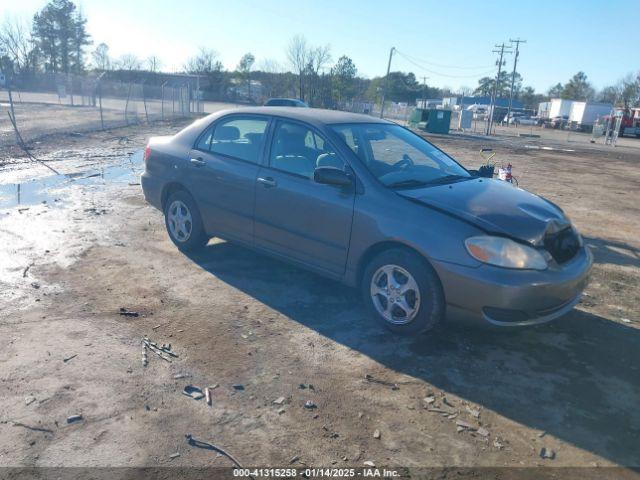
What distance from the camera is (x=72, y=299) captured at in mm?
4715

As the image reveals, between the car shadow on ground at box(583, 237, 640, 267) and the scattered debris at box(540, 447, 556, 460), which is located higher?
the car shadow on ground at box(583, 237, 640, 267)

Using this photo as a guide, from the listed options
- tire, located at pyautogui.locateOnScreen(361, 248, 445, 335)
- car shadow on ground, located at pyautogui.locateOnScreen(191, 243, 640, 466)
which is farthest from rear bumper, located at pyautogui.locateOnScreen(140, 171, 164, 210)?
tire, located at pyautogui.locateOnScreen(361, 248, 445, 335)

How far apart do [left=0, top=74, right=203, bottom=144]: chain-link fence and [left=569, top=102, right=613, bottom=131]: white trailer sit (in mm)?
40113

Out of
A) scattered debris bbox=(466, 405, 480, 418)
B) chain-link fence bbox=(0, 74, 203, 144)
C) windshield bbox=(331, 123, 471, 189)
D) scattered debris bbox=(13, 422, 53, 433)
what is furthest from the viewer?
chain-link fence bbox=(0, 74, 203, 144)

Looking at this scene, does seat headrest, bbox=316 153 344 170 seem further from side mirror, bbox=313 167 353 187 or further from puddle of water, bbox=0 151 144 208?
puddle of water, bbox=0 151 144 208

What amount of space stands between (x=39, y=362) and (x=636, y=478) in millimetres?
3832

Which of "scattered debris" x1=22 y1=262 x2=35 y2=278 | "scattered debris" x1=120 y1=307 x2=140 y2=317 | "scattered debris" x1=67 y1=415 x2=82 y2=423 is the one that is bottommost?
"scattered debris" x1=67 y1=415 x2=82 y2=423

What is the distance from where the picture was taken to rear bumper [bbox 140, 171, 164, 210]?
241 inches

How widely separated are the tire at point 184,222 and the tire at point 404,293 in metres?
2.31

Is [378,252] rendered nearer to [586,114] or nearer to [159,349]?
[159,349]

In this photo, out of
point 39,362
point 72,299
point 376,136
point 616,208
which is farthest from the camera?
point 616,208

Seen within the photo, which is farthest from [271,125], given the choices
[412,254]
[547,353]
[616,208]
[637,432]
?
[616,208]

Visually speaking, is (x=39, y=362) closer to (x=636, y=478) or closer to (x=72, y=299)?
(x=72, y=299)

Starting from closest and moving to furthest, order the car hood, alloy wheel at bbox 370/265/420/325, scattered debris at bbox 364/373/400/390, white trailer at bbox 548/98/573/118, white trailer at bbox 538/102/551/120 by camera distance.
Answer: scattered debris at bbox 364/373/400/390 → the car hood → alloy wheel at bbox 370/265/420/325 → white trailer at bbox 548/98/573/118 → white trailer at bbox 538/102/551/120
